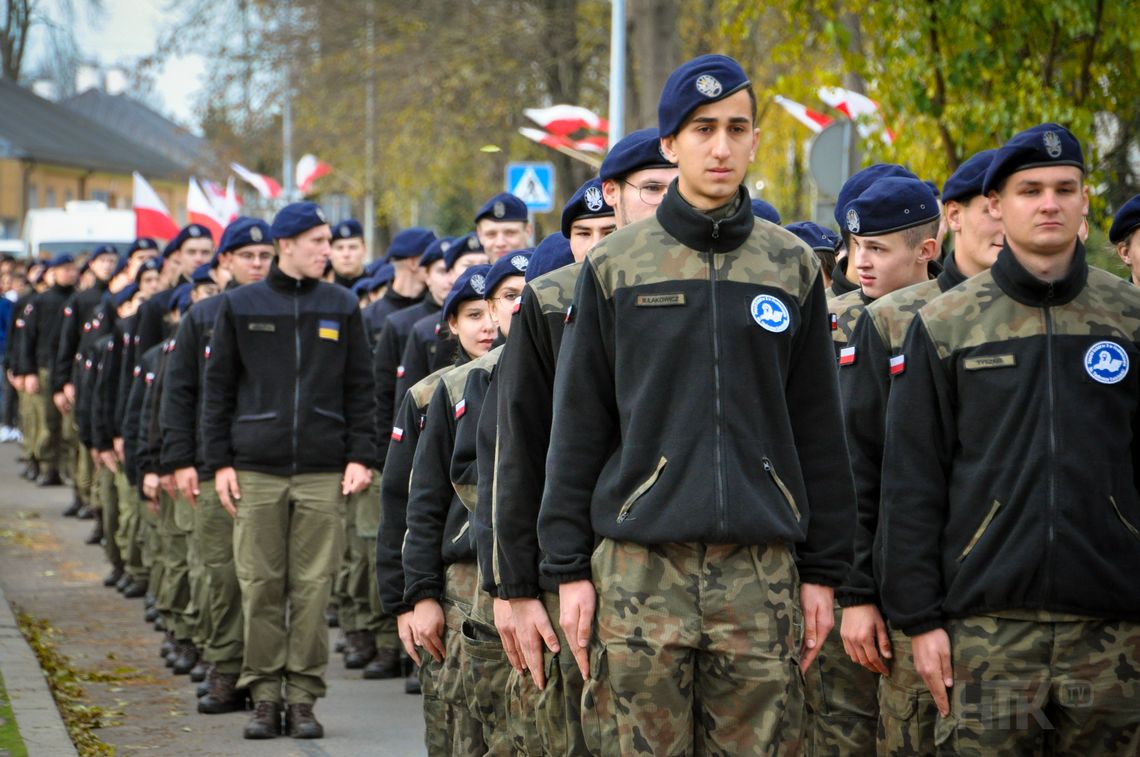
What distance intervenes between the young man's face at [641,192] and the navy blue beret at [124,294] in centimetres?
1070

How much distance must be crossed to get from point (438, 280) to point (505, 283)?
4.58m

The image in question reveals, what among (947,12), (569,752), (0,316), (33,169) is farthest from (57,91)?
(569,752)

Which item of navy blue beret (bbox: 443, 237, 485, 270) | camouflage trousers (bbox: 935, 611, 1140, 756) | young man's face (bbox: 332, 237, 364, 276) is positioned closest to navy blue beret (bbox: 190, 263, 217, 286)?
Answer: navy blue beret (bbox: 443, 237, 485, 270)

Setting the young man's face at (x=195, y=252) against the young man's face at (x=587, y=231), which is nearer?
the young man's face at (x=587, y=231)

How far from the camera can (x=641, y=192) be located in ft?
17.7

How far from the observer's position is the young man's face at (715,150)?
4613 mm

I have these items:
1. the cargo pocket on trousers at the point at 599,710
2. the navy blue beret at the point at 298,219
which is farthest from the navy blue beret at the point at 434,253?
the cargo pocket on trousers at the point at 599,710

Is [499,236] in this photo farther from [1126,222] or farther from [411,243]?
[1126,222]

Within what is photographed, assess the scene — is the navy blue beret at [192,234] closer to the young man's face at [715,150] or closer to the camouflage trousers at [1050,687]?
the young man's face at [715,150]

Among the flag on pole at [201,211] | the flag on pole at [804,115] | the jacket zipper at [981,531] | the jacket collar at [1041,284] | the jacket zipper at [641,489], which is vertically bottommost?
the jacket zipper at [981,531]

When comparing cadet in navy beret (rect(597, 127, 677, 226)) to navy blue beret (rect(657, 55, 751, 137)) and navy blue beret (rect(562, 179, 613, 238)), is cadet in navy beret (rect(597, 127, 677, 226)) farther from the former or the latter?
navy blue beret (rect(657, 55, 751, 137))

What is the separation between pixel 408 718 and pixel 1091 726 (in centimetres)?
552

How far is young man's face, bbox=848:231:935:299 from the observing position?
680cm

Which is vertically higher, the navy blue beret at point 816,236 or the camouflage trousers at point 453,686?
the navy blue beret at point 816,236
